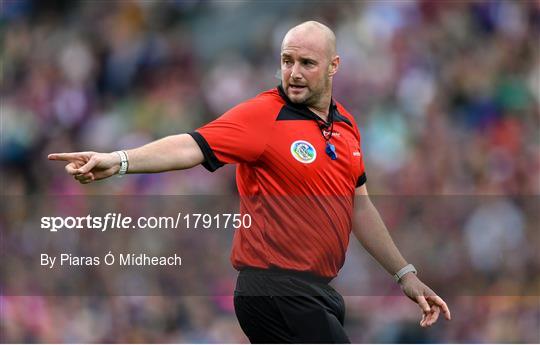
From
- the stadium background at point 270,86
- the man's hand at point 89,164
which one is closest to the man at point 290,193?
the man's hand at point 89,164

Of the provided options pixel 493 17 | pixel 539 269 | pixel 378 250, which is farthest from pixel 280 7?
pixel 378 250

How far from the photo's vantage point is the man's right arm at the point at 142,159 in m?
4.42

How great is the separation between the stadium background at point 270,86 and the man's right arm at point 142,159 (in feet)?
13.5

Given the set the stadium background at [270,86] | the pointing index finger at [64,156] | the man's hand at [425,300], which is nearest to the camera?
the pointing index finger at [64,156]

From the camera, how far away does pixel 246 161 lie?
512 centimetres

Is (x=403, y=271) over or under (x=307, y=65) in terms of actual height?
under

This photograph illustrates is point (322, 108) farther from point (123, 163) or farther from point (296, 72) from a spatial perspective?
point (123, 163)

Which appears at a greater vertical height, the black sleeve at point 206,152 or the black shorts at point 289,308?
the black sleeve at point 206,152

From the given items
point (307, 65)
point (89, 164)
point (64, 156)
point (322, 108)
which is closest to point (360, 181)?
point (322, 108)

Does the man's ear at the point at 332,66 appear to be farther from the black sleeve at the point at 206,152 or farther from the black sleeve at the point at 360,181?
the black sleeve at the point at 206,152

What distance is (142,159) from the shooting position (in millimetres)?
4703

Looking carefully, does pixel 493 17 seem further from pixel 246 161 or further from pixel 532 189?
pixel 246 161

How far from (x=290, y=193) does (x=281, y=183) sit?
→ 67 mm

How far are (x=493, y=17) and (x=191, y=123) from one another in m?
3.35
